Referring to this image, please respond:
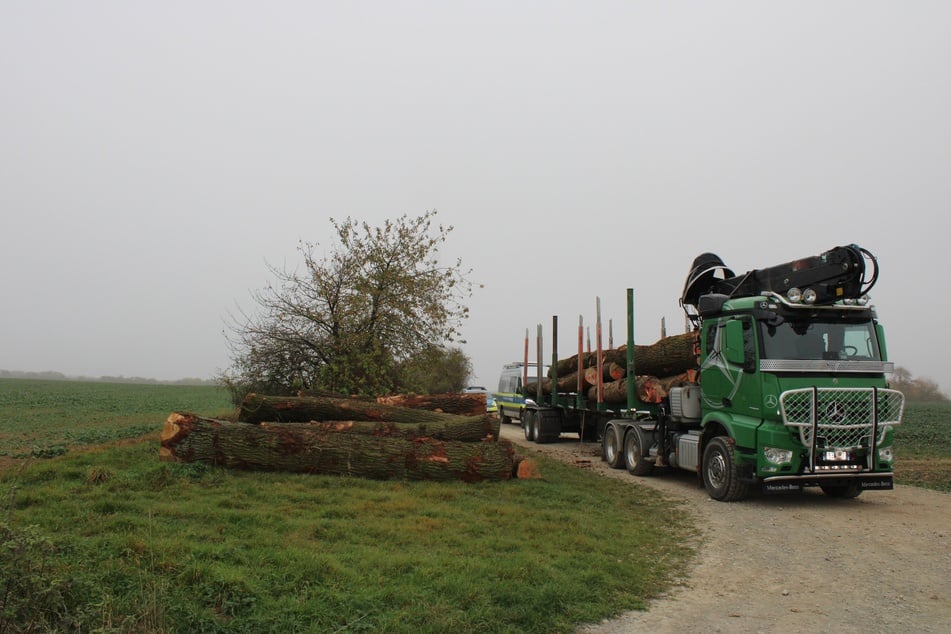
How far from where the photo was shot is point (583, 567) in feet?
21.2

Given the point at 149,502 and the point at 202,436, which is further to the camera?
the point at 202,436

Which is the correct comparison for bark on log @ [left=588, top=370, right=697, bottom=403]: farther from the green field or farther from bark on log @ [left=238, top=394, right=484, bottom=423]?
bark on log @ [left=238, top=394, right=484, bottom=423]

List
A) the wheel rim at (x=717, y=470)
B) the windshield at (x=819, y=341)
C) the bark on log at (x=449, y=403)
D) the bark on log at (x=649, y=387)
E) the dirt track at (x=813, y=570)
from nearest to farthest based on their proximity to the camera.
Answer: the dirt track at (x=813, y=570), the windshield at (x=819, y=341), the wheel rim at (x=717, y=470), the bark on log at (x=649, y=387), the bark on log at (x=449, y=403)

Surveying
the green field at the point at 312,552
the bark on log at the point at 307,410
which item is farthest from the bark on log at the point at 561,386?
the green field at the point at 312,552

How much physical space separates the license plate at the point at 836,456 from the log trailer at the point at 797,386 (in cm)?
1

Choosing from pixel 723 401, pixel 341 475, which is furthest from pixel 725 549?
pixel 341 475

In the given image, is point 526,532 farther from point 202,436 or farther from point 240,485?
point 202,436

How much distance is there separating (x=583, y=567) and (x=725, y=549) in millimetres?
2280

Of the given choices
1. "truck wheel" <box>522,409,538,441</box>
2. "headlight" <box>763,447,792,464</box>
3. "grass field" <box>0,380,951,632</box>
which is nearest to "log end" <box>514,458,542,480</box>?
"grass field" <box>0,380,951,632</box>

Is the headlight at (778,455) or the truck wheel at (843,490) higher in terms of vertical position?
the headlight at (778,455)

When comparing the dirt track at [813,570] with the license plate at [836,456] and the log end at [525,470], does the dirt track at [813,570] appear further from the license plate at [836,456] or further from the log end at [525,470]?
the log end at [525,470]

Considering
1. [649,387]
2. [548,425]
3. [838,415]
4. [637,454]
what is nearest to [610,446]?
[637,454]

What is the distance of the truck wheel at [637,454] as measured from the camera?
45.3 ft

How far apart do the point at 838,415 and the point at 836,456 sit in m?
0.59
